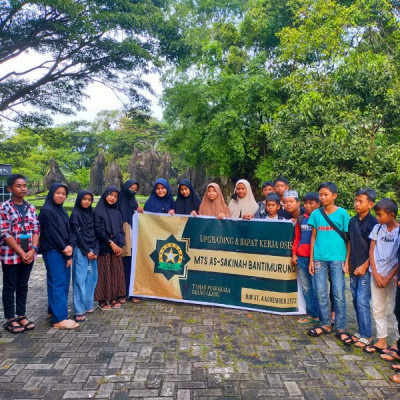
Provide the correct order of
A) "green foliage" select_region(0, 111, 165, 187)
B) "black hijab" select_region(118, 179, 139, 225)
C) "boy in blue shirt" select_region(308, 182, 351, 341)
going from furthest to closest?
"green foliage" select_region(0, 111, 165, 187), "black hijab" select_region(118, 179, 139, 225), "boy in blue shirt" select_region(308, 182, 351, 341)

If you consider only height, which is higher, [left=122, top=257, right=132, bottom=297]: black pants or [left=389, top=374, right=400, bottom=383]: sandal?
[left=122, top=257, right=132, bottom=297]: black pants

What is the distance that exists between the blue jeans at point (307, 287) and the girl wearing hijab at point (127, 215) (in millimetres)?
2237

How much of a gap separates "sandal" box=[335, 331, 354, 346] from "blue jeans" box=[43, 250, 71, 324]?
3010mm

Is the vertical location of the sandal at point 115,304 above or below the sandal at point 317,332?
above

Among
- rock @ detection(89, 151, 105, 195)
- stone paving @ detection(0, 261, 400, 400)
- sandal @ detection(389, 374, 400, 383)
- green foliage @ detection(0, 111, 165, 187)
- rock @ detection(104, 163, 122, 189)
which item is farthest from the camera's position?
green foliage @ detection(0, 111, 165, 187)

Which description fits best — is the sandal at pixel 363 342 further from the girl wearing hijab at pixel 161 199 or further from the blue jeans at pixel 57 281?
the blue jeans at pixel 57 281

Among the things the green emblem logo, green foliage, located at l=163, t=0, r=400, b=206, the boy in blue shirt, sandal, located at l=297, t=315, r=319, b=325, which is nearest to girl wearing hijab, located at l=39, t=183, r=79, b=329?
the green emblem logo

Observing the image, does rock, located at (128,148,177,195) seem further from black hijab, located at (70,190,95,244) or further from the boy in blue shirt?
the boy in blue shirt

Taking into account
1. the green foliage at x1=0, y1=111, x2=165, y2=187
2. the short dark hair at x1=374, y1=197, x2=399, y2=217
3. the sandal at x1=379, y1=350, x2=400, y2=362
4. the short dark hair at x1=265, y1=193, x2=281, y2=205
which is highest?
the green foliage at x1=0, y1=111, x2=165, y2=187

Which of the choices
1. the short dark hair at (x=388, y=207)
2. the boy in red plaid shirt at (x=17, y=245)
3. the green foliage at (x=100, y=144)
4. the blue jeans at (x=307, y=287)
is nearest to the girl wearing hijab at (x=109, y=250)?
the boy in red plaid shirt at (x=17, y=245)

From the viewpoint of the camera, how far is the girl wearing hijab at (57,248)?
13.1 feet

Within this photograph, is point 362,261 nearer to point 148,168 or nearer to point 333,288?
point 333,288

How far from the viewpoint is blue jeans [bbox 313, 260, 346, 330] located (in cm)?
380

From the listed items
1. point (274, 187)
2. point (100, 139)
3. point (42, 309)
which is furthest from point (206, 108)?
point (100, 139)
